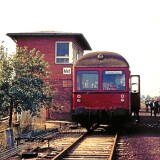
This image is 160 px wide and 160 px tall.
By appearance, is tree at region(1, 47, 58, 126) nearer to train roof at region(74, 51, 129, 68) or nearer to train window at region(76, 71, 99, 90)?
train window at region(76, 71, 99, 90)

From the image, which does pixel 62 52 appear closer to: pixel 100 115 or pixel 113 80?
pixel 113 80

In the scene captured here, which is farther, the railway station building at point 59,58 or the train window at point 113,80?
the railway station building at point 59,58

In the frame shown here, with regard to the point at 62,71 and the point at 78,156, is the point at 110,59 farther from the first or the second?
the point at 62,71

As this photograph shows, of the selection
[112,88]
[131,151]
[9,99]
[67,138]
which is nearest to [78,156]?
[131,151]

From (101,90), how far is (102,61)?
1280 mm

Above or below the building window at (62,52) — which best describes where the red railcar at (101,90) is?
below

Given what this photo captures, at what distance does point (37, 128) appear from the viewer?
2050cm

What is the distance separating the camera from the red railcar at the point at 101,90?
17.0 m

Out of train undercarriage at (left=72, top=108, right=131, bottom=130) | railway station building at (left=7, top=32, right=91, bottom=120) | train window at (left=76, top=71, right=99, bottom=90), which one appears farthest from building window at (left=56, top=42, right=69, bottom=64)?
train undercarriage at (left=72, top=108, right=131, bottom=130)

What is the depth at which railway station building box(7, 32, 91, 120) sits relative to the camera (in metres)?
28.9

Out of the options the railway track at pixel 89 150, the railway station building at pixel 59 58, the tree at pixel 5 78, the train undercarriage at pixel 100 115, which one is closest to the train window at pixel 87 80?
the train undercarriage at pixel 100 115

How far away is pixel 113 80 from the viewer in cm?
1725

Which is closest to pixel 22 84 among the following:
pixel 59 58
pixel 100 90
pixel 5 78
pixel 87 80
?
pixel 5 78

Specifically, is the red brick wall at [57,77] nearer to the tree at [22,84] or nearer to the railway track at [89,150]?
the tree at [22,84]
